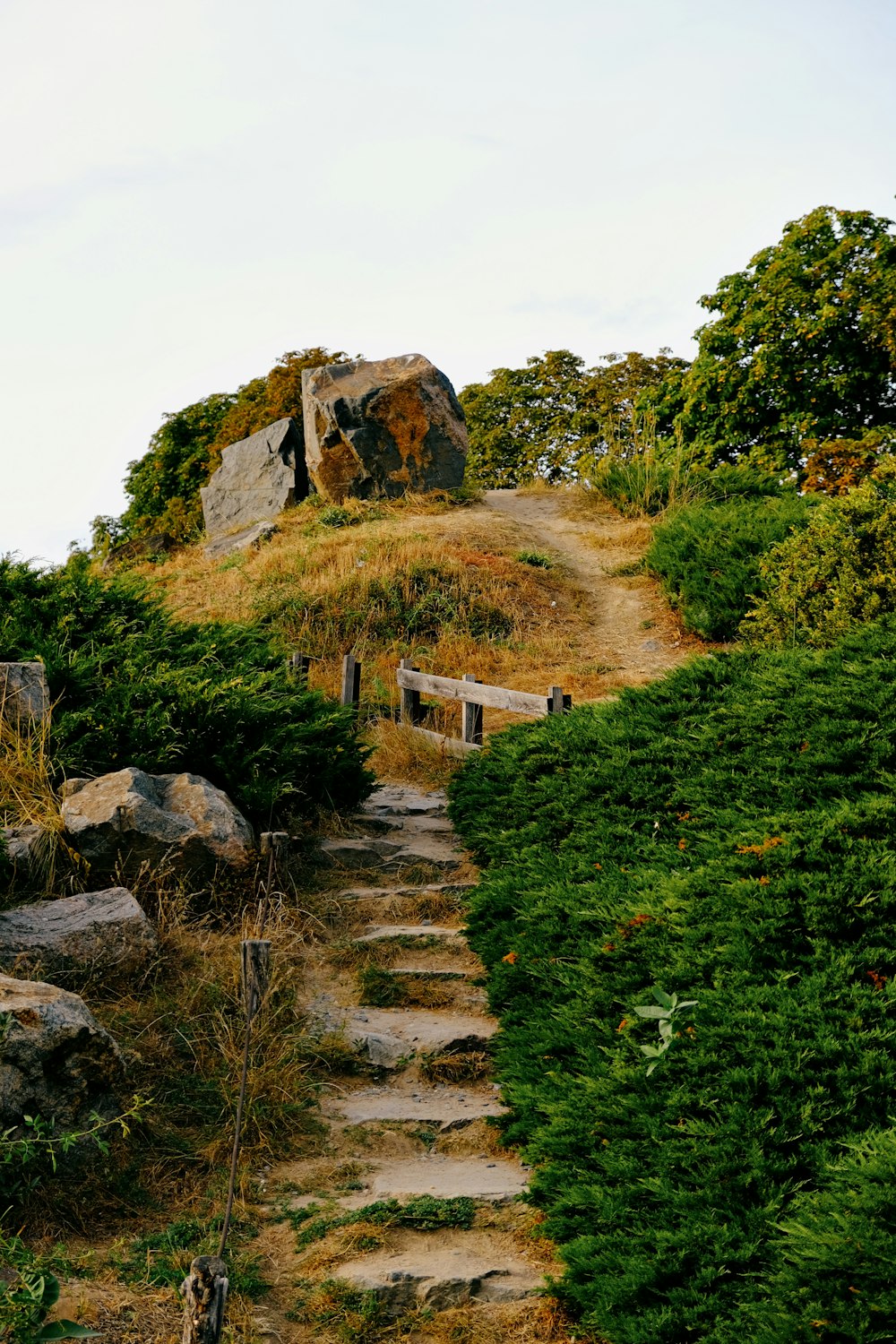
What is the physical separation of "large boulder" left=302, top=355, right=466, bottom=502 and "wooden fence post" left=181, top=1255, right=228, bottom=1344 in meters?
17.8

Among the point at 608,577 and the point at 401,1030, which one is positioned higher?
the point at 608,577

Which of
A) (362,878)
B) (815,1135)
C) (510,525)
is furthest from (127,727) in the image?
(510,525)

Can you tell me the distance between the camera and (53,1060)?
4391 mm

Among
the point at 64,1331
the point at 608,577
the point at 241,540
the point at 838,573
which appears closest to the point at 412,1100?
the point at 64,1331

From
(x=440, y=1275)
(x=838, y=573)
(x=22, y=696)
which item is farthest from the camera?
(x=838, y=573)

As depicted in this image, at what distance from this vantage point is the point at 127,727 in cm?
729

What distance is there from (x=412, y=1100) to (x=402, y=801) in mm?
3911

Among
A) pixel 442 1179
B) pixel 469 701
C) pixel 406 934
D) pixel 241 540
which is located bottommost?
pixel 442 1179

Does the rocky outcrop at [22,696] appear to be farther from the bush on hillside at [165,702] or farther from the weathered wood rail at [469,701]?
the weathered wood rail at [469,701]

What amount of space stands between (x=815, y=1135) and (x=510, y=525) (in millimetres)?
15465

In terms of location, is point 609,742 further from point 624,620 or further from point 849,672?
point 624,620

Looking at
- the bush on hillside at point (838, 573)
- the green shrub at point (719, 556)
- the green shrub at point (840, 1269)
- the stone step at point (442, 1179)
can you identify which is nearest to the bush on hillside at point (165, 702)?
the stone step at point (442, 1179)

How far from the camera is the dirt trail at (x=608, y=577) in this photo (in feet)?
46.4

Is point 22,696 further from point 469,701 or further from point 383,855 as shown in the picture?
point 469,701
